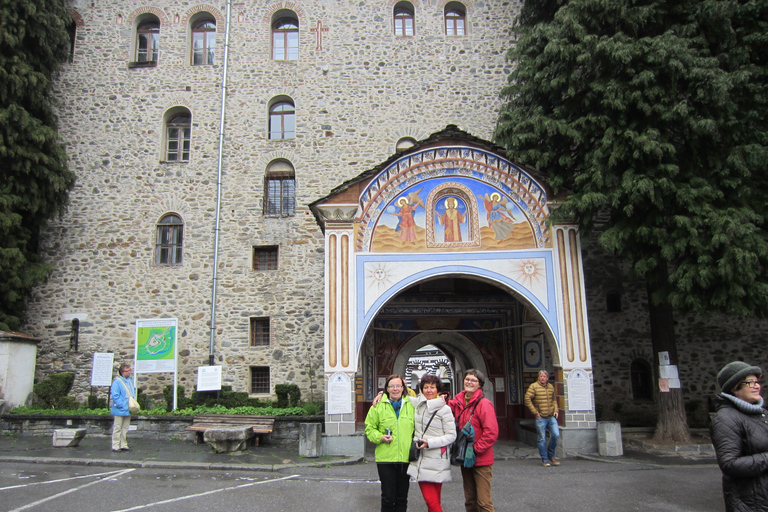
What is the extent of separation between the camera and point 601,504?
6.66 m

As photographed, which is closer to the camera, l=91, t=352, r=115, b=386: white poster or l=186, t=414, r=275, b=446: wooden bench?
l=186, t=414, r=275, b=446: wooden bench

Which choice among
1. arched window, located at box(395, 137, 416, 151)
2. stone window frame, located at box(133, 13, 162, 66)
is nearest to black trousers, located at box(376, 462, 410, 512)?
arched window, located at box(395, 137, 416, 151)

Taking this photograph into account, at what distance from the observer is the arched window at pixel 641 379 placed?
14.8 metres

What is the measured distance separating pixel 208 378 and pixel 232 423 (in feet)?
7.88

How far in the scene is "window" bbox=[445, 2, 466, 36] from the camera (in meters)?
17.0

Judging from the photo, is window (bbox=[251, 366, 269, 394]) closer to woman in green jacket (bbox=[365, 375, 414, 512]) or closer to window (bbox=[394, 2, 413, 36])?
woman in green jacket (bbox=[365, 375, 414, 512])

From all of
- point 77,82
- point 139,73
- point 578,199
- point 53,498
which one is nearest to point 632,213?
point 578,199

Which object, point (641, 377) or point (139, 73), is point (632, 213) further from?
point (139, 73)

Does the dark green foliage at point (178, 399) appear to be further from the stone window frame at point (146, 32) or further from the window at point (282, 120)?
the stone window frame at point (146, 32)

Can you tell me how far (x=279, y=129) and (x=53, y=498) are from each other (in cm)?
1196

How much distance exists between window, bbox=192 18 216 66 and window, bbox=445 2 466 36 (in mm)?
7177

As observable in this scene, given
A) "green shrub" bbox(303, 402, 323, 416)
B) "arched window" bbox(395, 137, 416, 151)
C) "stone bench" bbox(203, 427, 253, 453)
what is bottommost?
"stone bench" bbox(203, 427, 253, 453)

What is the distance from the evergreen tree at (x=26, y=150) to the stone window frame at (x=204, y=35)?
351 cm

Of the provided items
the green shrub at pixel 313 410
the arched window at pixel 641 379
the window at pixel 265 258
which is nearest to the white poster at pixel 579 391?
the arched window at pixel 641 379
